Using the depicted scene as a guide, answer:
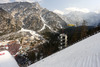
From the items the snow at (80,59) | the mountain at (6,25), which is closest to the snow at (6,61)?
the snow at (80,59)

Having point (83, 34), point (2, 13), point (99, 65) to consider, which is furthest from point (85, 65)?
point (2, 13)

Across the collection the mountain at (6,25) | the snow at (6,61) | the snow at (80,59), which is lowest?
the mountain at (6,25)

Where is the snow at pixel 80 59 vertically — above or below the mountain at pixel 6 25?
above

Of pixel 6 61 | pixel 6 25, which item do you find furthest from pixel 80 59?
pixel 6 25

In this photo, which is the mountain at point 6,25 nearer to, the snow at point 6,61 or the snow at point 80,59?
the snow at point 6,61

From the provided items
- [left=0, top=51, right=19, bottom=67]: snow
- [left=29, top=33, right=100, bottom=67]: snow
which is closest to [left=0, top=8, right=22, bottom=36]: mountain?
[left=0, top=51, right=19, bottom=67]: snow

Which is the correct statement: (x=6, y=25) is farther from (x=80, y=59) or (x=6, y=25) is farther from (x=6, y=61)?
(x=80, y=59)

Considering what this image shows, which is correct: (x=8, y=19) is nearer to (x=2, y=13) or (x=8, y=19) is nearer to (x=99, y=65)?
(x=2, y=13)

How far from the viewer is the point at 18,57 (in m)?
48.7

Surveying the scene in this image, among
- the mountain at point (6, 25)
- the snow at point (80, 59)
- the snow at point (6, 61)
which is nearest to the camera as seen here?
the snow at point (80, 59)

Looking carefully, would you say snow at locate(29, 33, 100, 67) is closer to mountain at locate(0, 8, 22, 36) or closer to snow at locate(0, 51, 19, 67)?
snow at locate(0, 51, 19, 67)

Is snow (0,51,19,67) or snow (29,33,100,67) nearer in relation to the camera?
snow (29,33,100,67)

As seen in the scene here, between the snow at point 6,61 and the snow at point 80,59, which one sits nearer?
the snow at point 80,59

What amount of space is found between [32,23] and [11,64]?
199039 millimetres
